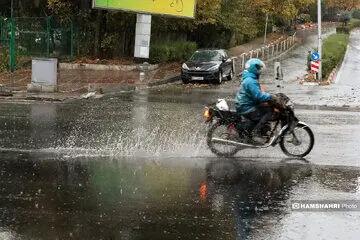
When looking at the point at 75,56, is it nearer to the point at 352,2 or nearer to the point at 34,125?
the point at 34,125

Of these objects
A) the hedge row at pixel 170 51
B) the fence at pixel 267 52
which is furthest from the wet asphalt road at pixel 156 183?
the fence at pixel 267 52

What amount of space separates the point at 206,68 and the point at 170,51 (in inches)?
268

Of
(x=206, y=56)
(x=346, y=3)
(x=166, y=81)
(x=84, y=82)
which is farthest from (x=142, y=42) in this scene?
(x=346, y=3)

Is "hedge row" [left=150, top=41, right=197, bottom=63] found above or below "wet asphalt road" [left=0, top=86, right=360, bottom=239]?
above

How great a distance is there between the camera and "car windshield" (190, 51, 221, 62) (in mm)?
27922

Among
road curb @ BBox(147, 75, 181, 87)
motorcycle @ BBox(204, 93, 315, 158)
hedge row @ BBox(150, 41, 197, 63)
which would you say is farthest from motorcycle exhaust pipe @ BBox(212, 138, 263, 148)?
hedge row @ BBox(150, 41, 197, 63)

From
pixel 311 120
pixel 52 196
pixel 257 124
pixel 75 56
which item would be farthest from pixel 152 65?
pixel 52 196

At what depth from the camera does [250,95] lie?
10250 mm

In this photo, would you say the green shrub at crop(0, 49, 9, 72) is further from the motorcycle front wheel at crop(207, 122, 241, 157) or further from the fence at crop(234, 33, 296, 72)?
the motorcycle front wheel at crop(207, 122, 241, 157)

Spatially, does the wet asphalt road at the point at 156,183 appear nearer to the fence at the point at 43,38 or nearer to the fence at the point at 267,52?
the fence at the point at 43,38

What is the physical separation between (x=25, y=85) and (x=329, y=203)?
16460 millimetres

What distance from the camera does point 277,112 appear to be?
10258mm

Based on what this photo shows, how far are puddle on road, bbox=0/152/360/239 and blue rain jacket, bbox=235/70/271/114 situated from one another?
968mm

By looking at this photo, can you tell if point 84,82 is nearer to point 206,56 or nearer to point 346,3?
point 206,56
